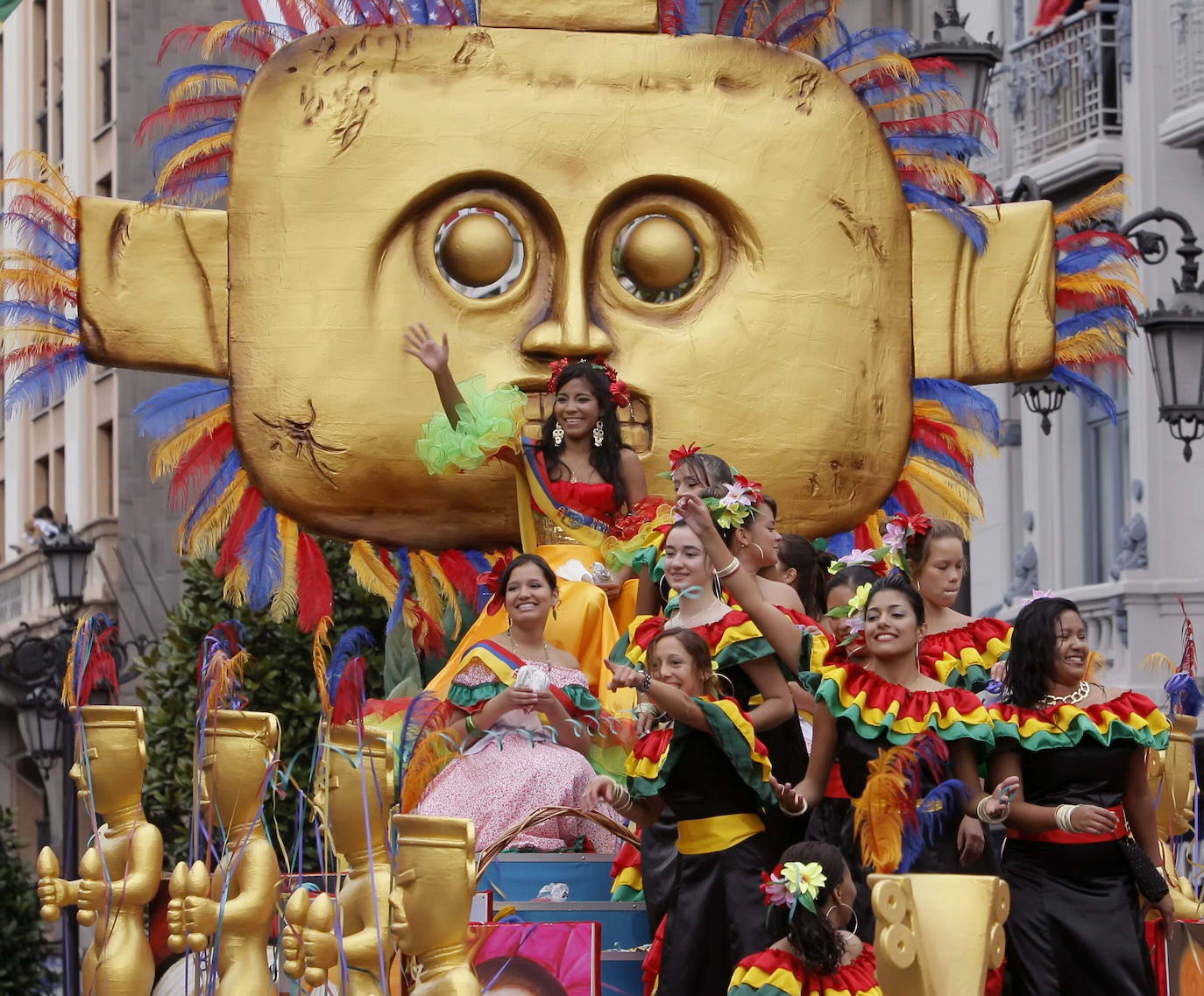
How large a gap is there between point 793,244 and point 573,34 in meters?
0.93

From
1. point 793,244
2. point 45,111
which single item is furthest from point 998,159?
point 45,111

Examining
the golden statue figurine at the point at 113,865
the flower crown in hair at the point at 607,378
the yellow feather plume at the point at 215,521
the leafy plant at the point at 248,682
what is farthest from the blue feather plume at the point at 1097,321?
the leafy plant at the point at 248,682

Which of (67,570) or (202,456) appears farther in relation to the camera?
(67,570)

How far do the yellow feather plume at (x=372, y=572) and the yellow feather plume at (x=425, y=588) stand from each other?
10 centimetres

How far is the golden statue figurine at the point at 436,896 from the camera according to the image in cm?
493

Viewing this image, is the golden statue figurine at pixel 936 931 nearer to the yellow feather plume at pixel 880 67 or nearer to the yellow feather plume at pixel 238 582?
the yellow feather plume at pixel 238 582

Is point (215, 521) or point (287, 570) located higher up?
point (215, 521)

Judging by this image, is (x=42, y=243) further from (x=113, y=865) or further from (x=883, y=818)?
(x=883, y=818)

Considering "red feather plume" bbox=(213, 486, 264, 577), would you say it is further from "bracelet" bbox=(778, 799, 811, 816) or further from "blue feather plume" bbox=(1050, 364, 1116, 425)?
"bracelet" bbox=(778, 799, 811, 816)

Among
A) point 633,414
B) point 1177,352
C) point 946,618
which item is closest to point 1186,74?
point 1177,352

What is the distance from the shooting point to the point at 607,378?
7566 mm

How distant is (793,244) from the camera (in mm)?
8016

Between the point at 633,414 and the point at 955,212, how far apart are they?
1.27m

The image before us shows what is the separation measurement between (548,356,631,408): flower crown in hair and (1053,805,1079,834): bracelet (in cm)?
233
